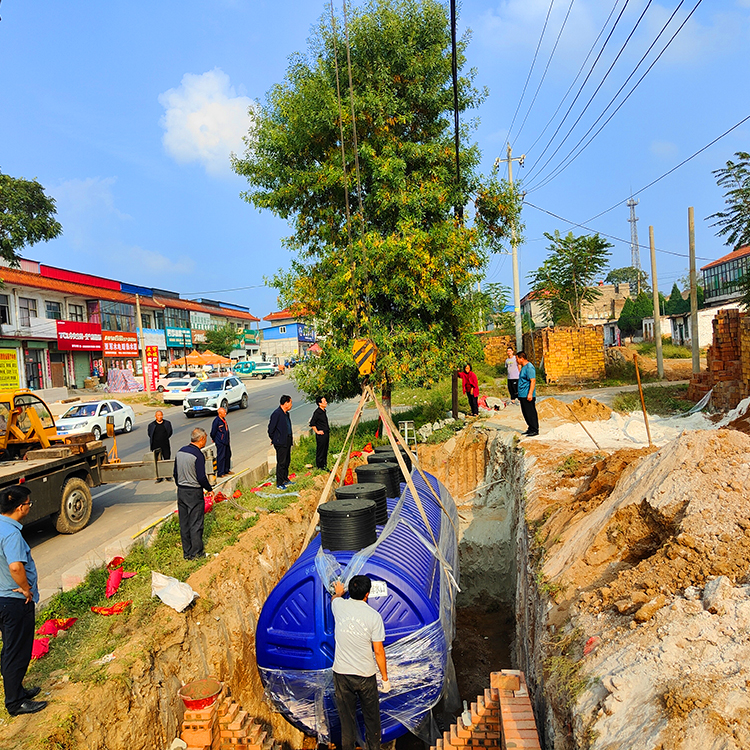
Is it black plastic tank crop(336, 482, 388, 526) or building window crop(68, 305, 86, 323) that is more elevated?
building window crop(68, 305, 86, 323)

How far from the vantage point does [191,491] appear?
7.63 m

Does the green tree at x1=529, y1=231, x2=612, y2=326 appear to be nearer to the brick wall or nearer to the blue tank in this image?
the brick wall

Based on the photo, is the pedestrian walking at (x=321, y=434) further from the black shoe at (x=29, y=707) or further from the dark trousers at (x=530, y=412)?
the black shoe at (x=29, y=707)

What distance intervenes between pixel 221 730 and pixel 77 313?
128 ft

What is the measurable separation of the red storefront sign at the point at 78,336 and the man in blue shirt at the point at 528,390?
32.0m

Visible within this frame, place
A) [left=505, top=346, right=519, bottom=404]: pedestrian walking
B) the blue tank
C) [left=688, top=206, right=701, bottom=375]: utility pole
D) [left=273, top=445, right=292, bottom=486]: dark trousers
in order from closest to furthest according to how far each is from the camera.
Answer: the blue tank, [left=273, top=445, right=292, bottom=486]: dark trousers, [left=505, top=346, right=519, bottom=404]: pedestrian walking, [left=688, top=206, right=701, bottom=375]: utility pole

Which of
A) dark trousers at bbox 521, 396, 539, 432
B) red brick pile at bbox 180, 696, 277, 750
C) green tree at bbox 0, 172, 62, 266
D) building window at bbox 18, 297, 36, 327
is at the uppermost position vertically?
green tree at bbox 0, 172, 62, 266

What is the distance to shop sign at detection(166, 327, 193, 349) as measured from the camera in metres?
50.0

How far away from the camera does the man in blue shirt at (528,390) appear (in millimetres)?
11344

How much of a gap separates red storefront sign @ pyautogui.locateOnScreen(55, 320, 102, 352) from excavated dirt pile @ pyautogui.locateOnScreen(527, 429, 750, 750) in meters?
35.9

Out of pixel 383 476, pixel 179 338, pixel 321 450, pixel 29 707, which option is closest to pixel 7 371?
pixel 321 450

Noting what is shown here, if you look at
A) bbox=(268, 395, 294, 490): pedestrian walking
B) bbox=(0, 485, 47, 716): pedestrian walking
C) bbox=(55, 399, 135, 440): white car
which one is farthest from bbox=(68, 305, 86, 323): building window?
bbox=(0, 485, 47, 716): pedestrian walking

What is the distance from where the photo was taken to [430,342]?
14102 mm

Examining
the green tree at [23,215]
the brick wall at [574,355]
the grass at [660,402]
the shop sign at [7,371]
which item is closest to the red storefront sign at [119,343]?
the green tree at [23,215]
